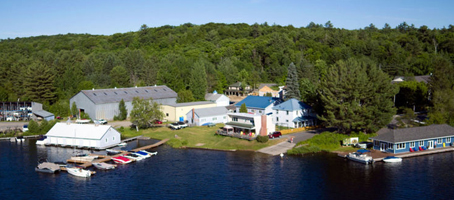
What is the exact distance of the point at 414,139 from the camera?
5000 centimetres

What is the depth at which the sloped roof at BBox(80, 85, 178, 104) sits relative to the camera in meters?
76.3

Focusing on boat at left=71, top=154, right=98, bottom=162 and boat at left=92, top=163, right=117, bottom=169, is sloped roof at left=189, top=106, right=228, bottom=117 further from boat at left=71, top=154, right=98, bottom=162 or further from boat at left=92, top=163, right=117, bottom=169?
boat at left=92, top=163, right=117, bottom=169

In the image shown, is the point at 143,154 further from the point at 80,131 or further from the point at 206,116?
the point at 206,116

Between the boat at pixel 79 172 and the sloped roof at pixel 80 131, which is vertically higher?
the sloped roof at pixel 80 131

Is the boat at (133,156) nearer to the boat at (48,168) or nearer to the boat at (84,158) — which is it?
the boat at (84,158)

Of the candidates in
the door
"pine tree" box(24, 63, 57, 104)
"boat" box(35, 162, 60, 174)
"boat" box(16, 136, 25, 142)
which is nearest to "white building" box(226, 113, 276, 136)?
the door

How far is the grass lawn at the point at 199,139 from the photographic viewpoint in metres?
55.4

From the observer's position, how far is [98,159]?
4919 cm

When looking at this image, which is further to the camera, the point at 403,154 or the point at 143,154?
the point at 143,154

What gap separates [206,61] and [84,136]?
6263cm

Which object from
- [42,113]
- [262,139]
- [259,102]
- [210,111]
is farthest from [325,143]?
[42,113]

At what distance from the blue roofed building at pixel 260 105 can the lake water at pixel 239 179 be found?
21275mm

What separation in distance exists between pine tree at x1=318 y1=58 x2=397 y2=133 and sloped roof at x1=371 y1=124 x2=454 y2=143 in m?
3.91

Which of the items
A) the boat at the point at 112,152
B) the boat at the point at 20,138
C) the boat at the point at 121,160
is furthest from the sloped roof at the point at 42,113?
the boat at the point at 121,160
